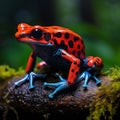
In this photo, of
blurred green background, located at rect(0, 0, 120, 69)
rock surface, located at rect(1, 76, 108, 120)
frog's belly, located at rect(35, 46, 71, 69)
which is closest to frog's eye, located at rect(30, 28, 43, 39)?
frog's belly, located at rect(35, 46, 71, 69)

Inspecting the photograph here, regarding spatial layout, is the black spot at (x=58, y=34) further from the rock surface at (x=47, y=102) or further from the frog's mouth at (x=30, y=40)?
the rock surface at (x=47, y=102)

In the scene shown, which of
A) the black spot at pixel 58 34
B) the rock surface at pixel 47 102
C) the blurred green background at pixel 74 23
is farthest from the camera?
the blurred green background at pixel 74 23

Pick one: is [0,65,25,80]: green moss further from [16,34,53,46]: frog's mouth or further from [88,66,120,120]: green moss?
[88,66,120,120]: green moss

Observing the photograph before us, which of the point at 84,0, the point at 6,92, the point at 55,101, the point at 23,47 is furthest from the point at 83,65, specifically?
the point at 84,0

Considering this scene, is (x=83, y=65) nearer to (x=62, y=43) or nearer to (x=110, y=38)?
(x=62, y=43)

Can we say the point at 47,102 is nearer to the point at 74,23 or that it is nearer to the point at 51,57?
the point at 51,57

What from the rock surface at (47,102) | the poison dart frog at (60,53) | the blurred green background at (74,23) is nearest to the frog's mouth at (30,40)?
the poison dart frog at (60,53)
